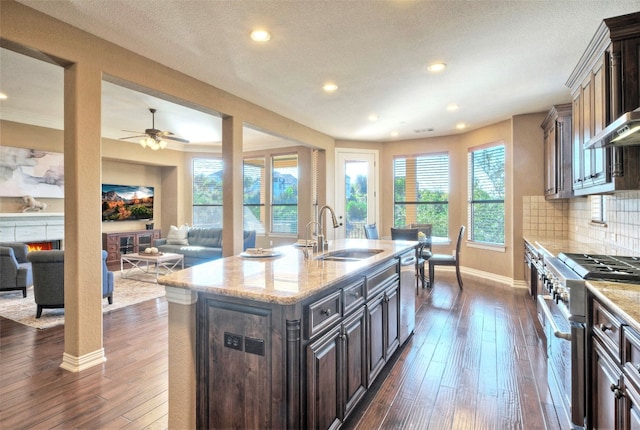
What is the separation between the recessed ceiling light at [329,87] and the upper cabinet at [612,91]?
2.39 metres

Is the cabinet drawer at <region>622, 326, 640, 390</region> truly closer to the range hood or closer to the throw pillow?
the range hood

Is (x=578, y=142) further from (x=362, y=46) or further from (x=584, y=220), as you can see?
(x=362, y=46)

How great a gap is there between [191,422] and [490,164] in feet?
19.8

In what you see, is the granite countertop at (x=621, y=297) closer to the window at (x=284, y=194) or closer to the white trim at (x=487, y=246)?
the white trim at (x=487, y=246)

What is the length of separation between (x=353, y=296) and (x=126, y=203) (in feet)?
25.4

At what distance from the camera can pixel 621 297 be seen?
1525 millimetres

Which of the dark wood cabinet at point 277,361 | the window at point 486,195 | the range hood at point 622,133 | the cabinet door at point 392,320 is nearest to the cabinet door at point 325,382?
the dark wood cabinet at point 277,361

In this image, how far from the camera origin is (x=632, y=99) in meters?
2.07

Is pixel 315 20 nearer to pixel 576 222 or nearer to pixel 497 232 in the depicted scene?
pixel 576 222

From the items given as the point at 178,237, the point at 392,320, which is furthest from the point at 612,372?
the point at 178,237

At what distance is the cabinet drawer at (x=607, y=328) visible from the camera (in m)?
1.44

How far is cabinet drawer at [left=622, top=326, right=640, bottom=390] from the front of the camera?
1229 mm

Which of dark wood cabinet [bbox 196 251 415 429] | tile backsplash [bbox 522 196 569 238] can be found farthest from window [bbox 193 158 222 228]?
dark wood cabinet [bbox 196 251 415 429]

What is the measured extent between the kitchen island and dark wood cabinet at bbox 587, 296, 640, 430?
47.4 inches
